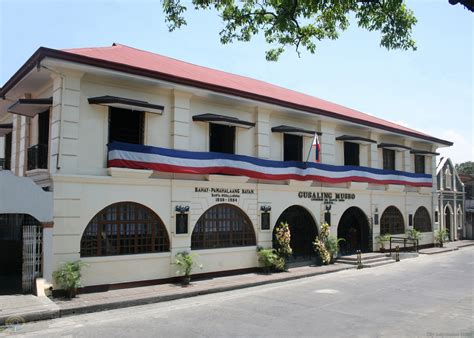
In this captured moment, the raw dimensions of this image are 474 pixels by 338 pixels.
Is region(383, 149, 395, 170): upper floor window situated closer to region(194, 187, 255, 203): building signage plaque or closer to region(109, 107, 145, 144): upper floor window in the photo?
region(194, 187, 255, 203): building signage plaque

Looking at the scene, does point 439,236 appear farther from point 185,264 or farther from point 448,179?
point 185,264

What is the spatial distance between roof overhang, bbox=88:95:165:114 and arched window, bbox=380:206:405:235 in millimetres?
15457

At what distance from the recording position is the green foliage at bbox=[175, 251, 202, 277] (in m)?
14.5

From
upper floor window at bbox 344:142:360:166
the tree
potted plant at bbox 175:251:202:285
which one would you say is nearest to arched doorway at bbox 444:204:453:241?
upper floor window at bbox 344:142:360:166

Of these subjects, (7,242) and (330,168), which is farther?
(330,168)

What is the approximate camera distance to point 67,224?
500 inches

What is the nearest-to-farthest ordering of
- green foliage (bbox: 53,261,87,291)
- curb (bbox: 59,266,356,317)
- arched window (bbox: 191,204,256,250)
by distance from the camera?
curb (bbox: 59,266,356,317)
green foliage (bbox: 53,261,87,291)
arched window (bbox: 191,204,256,250)

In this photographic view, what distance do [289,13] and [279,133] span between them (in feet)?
34.4

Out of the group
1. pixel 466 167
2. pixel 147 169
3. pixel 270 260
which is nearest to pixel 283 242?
pixel 270 260

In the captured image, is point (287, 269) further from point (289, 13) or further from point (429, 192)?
point (429, 192)

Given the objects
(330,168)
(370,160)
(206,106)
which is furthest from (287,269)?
(370,160)

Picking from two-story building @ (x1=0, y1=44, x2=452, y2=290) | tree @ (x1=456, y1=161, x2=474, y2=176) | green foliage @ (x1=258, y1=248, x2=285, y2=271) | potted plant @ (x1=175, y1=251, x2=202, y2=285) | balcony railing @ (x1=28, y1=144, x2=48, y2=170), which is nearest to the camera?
two-story building @ (x1=0, y1=44, x2=452, y2=290)

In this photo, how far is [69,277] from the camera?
11945 mm

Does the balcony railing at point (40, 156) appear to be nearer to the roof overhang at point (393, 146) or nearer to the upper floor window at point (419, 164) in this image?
the roof overhang at point (393, 146)
